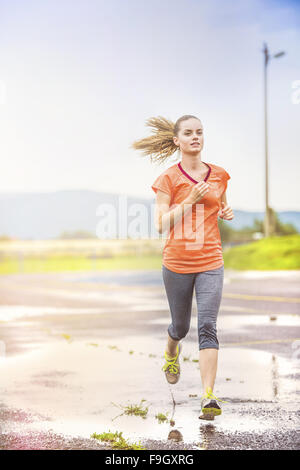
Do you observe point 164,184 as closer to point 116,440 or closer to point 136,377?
point 116,440

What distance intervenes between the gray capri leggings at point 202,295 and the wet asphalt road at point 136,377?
58 cm

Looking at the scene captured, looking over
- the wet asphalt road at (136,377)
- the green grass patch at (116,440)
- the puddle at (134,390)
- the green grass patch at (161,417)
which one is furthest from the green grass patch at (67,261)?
the green grass patch at (116,440)

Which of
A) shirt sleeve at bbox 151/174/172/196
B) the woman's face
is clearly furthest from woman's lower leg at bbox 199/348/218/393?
the woman's face

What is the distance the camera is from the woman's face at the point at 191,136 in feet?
18.5

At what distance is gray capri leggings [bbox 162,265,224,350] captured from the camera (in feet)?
18.7

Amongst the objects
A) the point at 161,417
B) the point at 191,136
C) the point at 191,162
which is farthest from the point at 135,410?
the point at 191,136

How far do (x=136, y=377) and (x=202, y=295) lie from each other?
1.80 metres

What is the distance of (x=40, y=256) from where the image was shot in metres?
44.2

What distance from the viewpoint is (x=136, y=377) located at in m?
7.22

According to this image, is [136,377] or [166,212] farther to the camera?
[136,377]

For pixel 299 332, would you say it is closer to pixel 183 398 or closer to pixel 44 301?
pixel 183 398

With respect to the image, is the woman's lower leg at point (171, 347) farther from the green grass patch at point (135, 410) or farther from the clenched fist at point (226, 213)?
the clenched fist at point (226, 213)
